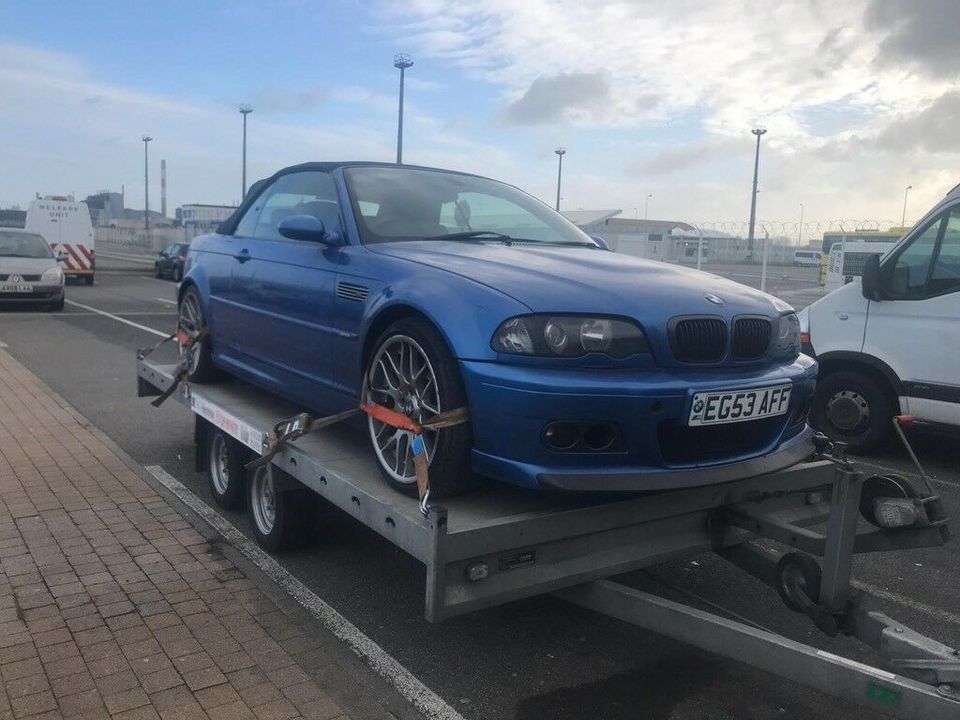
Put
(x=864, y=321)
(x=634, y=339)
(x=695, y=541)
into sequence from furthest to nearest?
(x=864, y=321), (x=695, y=541), (x=634, y=339)

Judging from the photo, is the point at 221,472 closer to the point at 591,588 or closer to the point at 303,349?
the point at 303,349

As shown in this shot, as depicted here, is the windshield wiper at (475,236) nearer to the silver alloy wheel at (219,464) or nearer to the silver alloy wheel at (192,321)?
the silver alloy wheel at (219,464)

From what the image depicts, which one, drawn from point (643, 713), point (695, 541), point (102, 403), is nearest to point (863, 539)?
point (695, 541)

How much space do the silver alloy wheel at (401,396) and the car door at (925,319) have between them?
4553 millimetres

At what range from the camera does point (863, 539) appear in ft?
10.7

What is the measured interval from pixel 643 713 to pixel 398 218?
2.50 meters

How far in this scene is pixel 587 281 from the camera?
10.9 feet

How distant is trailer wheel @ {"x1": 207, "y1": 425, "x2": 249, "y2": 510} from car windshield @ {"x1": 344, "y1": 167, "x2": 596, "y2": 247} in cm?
165

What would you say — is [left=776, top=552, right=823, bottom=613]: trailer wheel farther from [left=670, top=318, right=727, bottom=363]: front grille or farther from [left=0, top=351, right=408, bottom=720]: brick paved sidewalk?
[left=0, top=351, right=408, bottom=720]: brick paved sidewalk

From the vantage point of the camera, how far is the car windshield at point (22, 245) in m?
17.5

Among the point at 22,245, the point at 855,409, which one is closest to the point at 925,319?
the point at 855,409

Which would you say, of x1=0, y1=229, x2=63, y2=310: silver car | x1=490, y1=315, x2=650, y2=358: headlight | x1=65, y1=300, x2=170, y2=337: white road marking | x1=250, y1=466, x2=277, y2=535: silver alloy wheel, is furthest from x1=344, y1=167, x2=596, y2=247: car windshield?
x1=0, y1=229, x2=63, y2=310: silver car

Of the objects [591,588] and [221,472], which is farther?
[221,472]

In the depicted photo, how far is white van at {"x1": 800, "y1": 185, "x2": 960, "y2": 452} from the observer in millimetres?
6207
